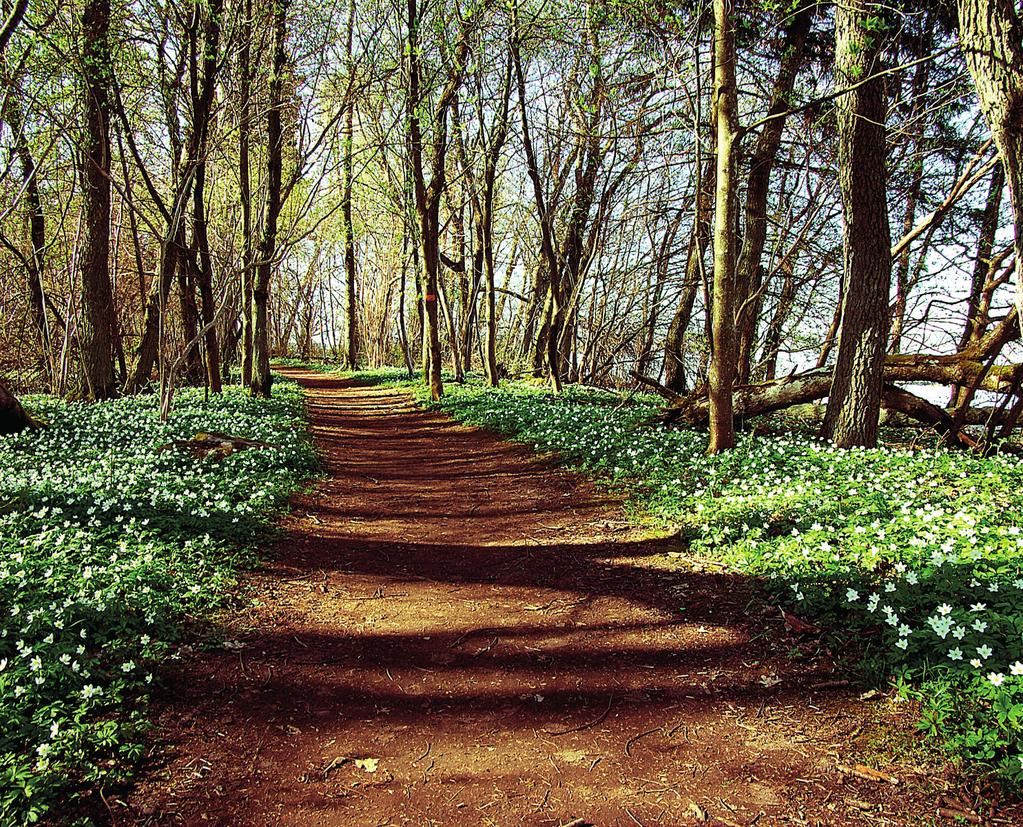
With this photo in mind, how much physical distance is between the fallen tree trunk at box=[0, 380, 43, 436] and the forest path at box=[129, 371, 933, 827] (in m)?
6.30

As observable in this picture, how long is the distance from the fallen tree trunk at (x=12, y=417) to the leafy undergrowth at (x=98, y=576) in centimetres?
74

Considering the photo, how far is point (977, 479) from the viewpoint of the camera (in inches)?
239

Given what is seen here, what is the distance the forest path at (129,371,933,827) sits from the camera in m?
2.80

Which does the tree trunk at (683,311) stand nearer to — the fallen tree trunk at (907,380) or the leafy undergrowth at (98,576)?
the fallen tree trunk at (907,380)

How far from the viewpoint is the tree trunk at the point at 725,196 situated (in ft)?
24.7

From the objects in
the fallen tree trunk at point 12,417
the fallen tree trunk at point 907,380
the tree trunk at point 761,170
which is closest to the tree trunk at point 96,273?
the fallen tree trunk at point 12,417

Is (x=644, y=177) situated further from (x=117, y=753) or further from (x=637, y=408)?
(x=117, y=753)

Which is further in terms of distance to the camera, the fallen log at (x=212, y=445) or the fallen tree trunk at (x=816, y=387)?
the fallen tree trunk at (x=816, y=387)

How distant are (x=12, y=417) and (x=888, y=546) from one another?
38.1 feet

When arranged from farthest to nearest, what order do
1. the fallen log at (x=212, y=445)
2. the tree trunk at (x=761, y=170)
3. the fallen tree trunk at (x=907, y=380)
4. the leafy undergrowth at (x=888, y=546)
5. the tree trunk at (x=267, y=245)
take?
the tree trunk at (x=267, y=245) → the tree trunk at (x=761, y=170) → the fallen tree trunk at (x=907, y=380) → the fallen log at (x=212, y=445) → the leafy undergrowth at (x=888, y=546)

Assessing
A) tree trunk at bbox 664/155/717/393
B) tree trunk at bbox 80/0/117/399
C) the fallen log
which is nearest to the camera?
the fallen log

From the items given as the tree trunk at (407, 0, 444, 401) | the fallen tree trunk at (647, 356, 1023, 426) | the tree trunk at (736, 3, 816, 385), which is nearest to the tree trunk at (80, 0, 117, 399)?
the tree trunk at (407, 0, 444, 401)

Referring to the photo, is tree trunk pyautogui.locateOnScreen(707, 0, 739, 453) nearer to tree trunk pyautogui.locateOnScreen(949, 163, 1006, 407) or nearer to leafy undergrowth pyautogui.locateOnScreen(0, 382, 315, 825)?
tree trunk pyautogui.locateOnScreen(949, 163, 1006, 407)

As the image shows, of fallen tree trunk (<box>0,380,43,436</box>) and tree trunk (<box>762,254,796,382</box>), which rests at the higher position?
tree trunk (<box>762,254,796,382</box>)
